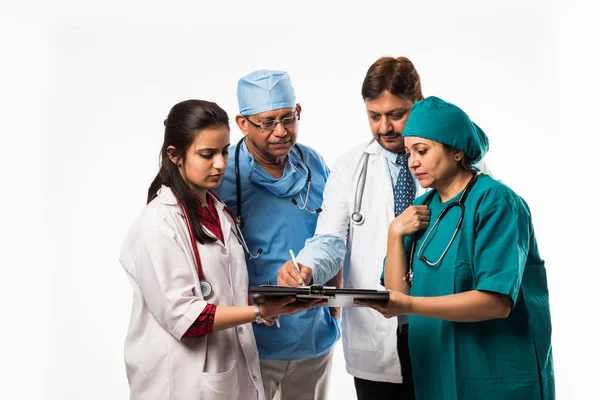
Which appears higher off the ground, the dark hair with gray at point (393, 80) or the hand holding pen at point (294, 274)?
the dark hair with gray at point (393, 80)

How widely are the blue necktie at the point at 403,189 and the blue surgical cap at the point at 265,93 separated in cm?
52

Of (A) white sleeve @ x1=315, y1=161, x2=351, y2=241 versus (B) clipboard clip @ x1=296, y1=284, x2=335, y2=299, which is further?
(A) white sleeve @ x1=315, y1=161, x2=351, y2=241

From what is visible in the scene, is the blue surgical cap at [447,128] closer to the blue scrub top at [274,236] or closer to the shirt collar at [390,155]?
the shirt collar at [390,155]

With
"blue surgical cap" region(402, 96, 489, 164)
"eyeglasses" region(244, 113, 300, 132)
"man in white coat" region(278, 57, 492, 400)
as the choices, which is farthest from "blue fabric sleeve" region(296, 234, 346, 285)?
"blue surgical cap" region(402, 96, 489, 164)

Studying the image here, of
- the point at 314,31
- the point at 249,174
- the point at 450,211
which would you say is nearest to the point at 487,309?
the point at 450,211

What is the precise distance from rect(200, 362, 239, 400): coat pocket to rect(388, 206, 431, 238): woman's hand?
70 cm

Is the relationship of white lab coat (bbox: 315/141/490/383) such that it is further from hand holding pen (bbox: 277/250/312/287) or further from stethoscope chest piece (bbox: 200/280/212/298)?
stethoscope chest piece (bbox: 200/280/212/298)

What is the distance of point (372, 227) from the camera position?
289cm

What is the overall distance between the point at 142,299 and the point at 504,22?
299 cm

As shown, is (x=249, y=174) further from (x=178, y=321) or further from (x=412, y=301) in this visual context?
(x=412, y=301)

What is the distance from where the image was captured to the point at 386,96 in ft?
9.21

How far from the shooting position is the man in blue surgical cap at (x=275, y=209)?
306cm

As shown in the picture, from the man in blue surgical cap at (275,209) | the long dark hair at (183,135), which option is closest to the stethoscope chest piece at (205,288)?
the long dark hair at (183,135)

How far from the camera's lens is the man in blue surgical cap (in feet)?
10.1
